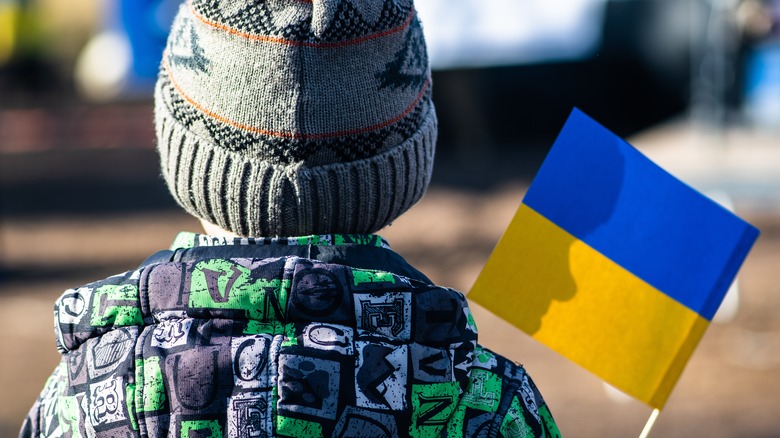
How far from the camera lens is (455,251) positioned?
633 centimetres

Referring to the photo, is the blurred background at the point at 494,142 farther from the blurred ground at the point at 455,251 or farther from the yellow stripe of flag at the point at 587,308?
the yellow stripe of flag at the point at 587,308

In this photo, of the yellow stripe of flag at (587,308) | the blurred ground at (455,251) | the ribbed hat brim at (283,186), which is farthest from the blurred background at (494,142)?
the ribbed hat brim at (283,186)

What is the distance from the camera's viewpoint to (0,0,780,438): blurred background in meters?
5.27

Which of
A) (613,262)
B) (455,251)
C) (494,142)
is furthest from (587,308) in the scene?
(494,142)

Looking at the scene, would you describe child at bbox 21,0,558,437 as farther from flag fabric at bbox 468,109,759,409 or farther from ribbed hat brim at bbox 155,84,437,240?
flag fabric at bbox 468,109,759,409

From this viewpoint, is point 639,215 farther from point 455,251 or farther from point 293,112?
point 455,251

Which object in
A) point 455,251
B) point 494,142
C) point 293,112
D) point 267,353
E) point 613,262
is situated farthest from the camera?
point 494,142

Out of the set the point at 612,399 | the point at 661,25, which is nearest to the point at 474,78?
the point at 661,25

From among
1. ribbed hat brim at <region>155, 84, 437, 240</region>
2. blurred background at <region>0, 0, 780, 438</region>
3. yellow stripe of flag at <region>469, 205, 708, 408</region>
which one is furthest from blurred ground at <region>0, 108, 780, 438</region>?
ribbed hat brim at <region>155, 84, 437, 240</region>

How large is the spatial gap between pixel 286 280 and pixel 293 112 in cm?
23

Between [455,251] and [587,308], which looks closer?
[587,308]

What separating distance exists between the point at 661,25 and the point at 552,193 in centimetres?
814

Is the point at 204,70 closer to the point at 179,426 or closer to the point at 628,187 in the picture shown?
the point at 179,426

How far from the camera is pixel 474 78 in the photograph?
9039 millimetres
